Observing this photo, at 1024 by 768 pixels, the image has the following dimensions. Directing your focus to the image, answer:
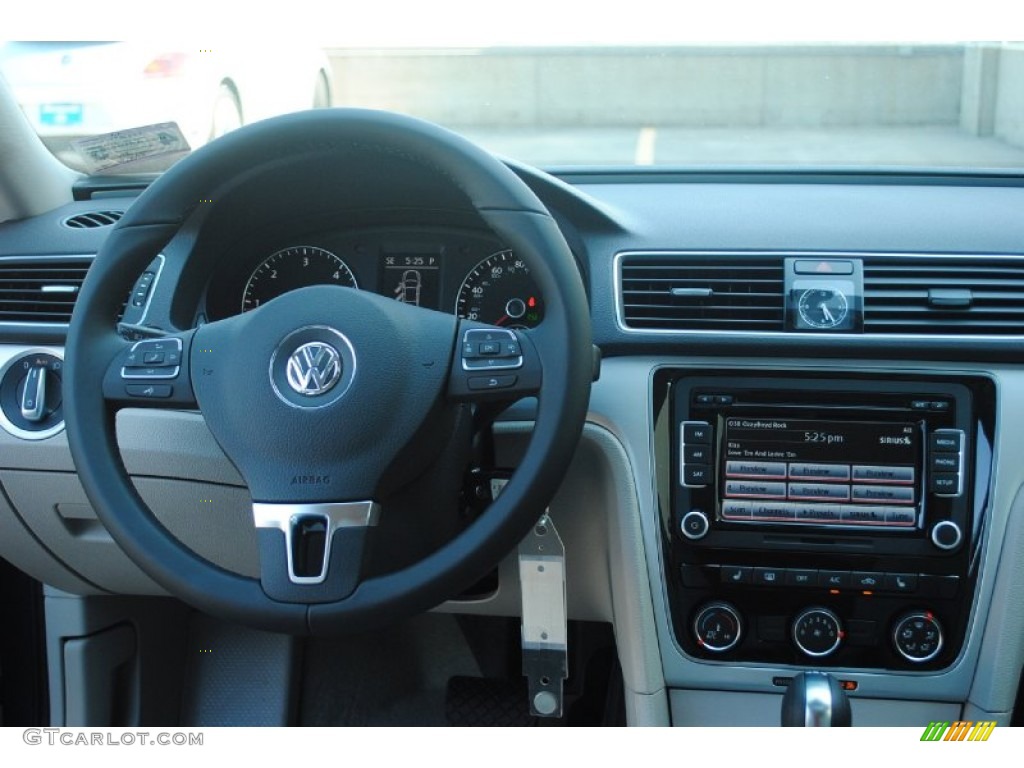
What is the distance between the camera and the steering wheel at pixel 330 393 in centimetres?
143

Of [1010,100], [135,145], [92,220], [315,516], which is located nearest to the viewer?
[315,516]

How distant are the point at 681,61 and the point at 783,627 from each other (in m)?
1.45

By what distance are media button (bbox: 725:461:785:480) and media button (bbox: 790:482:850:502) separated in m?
0.03

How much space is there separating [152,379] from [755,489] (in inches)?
38.5

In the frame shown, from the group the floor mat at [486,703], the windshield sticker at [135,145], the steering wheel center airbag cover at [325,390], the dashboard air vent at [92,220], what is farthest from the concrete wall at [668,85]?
the floor mat at [486,703]

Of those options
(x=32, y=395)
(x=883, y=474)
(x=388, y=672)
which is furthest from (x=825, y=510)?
(x=32, y=395)

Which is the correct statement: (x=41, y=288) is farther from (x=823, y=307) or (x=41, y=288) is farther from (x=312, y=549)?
(x=823, y=307)

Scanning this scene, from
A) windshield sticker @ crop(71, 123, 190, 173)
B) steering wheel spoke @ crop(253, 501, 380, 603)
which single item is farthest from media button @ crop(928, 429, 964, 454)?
windshield sticker @ crop(71, 123, 190, 173)

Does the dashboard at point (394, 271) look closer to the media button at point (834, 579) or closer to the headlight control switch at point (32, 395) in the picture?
the headlight control switch at point (32, 395)

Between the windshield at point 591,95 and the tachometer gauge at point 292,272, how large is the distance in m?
0.42

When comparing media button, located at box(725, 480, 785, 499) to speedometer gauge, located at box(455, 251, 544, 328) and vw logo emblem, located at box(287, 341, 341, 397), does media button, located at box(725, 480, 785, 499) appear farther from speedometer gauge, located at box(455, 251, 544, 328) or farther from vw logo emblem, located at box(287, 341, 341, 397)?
vw logo emblem, located at box(287, 341, 341, 397)

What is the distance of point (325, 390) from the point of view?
1.46 meters

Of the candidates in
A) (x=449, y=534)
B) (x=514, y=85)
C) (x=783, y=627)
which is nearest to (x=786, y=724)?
(x=783, y=627)

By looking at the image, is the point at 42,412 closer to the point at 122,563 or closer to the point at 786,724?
the point at 122,563
